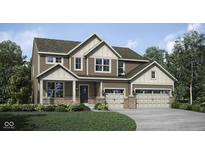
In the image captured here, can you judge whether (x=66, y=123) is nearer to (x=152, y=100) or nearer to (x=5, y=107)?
(x=5, y=107)

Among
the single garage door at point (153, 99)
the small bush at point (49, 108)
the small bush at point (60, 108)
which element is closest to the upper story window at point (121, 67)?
the single garage door at point (153, 99)

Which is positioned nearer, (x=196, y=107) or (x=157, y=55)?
(x=196, y=107)

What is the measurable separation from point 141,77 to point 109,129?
7182 millimetres

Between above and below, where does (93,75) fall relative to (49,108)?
above

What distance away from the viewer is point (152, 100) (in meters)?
15.9

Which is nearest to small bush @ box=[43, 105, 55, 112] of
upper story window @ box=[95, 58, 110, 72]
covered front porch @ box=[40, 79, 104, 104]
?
covered front porch @ box=[40, 79, 104, 104]

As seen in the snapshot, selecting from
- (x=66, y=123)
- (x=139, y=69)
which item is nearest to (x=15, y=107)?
(x=66, y=123)

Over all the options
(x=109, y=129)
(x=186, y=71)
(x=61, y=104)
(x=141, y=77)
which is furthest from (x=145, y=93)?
(x=109, y=129)

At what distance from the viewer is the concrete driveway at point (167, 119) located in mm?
10900

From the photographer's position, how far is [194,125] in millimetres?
11070

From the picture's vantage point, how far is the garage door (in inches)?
612

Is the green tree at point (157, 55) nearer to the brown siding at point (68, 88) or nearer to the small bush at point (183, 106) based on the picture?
the small bush at point (183, 106)

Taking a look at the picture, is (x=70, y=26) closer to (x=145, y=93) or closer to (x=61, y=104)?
(x=61, y=104)

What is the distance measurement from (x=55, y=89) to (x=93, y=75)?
2538mm
